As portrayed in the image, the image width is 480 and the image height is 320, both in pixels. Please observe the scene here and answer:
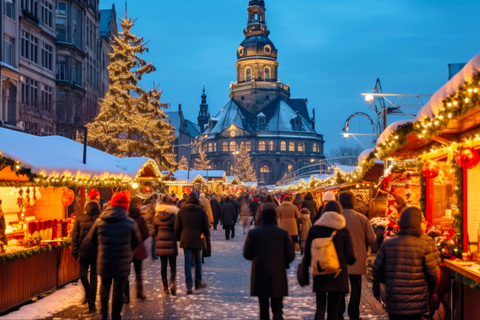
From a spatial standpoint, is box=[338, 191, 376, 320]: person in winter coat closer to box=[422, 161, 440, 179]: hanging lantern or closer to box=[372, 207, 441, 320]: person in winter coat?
box=[372, 207, 441, 320]: person in winter coat

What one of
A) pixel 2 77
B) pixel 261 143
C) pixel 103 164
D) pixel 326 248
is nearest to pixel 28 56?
pixel 2 77

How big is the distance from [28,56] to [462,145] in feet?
105

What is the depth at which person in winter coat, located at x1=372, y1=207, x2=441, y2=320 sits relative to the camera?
20.4 ft

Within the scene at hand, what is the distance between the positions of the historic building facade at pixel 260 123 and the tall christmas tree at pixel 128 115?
319 feet

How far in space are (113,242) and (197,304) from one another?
256cm

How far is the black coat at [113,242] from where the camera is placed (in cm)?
785

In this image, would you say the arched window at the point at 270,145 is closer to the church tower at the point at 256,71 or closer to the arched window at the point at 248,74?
the church tower at the point at 256,71

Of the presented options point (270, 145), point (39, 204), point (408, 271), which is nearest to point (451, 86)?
point (408, 271)

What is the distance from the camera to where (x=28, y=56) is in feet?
119

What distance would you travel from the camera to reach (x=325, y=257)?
22.1ft

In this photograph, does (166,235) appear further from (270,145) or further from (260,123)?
(260,123)

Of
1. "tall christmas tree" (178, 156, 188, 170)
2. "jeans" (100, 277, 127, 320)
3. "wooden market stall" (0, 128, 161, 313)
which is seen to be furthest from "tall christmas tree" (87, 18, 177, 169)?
"tall christmas tree" (178, 156, 188, 170)

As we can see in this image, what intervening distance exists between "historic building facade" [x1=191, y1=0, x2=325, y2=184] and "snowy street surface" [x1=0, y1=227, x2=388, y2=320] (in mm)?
120088

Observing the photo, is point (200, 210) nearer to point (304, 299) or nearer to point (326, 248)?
point (304, 299)
